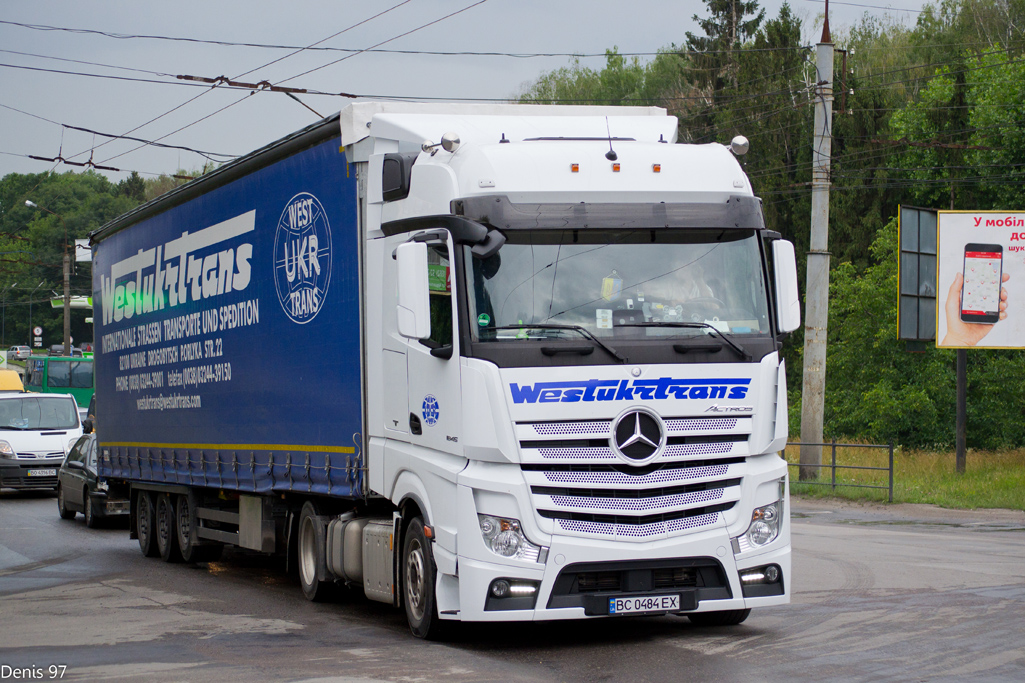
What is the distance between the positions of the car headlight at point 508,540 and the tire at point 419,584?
66 cm

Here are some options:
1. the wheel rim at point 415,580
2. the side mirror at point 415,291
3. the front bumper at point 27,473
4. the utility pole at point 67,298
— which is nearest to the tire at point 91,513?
the front bumper at point 27,473

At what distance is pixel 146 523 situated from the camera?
16.1m

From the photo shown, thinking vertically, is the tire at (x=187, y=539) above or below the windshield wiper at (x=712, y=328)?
below

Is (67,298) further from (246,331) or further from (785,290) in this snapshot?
(785,290)

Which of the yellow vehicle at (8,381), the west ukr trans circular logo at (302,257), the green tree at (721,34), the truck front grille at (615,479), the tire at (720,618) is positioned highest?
the green tree at (721,34)

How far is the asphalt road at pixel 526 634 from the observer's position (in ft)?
24.8

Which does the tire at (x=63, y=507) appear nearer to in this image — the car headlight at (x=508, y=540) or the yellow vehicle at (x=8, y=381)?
the car headlight at (x=508, y=540)

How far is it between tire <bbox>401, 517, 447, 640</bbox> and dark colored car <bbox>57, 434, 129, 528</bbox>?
1195 cm

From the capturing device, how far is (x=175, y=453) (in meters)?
14.5

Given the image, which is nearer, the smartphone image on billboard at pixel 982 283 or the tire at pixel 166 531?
the tire at pixel 166 531

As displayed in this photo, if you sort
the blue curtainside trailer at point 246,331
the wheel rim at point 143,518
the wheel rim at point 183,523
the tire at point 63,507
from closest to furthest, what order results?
the blue curtainside trailer at point 246,331, the wheel rim at point 183,523, the wheel rim at point 143,518, the tire at point 63,507

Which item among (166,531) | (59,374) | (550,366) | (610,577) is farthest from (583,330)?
(59,374)

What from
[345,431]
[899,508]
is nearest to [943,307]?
[899,508]

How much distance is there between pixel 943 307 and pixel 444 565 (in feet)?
→ 61.8
